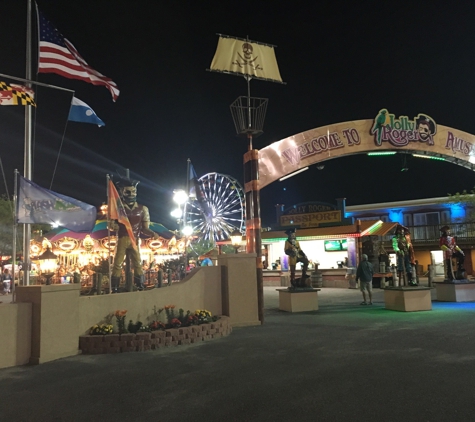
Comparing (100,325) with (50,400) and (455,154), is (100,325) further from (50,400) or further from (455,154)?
(455,154)

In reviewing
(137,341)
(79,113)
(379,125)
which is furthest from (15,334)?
(379,125)

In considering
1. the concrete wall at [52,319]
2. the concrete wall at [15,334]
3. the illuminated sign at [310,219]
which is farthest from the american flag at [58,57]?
the illuminated sign at [310,219]

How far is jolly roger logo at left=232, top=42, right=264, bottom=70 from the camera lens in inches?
510

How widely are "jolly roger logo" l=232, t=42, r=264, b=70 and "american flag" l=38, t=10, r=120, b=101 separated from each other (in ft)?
13.6

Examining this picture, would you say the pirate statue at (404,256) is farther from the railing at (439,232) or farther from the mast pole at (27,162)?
A: the railing at (439,232)

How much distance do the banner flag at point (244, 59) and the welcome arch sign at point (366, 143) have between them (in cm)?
218

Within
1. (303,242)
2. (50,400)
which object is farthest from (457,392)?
(303,242)

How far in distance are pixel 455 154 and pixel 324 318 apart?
829 centimetres

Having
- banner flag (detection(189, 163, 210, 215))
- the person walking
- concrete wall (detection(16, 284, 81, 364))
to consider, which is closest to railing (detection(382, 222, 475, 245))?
banner flag (detection(189, 163, 210, 215))

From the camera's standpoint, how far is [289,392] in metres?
5.22

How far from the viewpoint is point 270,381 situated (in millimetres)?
5734

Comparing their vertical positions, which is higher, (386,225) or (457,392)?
(386,225)

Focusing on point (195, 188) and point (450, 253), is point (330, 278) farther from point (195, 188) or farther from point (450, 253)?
point (450, 253)

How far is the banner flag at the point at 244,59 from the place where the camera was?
12.8 m
